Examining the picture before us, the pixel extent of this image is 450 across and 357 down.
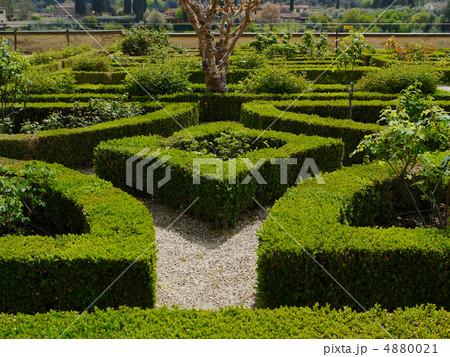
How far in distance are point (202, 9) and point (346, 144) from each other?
535 centimetres

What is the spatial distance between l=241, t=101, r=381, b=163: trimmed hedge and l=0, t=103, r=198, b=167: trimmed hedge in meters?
1.75

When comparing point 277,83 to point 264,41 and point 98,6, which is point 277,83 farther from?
point 98,6

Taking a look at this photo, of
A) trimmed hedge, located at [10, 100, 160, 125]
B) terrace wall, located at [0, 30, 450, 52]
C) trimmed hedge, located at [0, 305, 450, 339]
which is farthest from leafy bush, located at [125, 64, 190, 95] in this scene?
terrace wall, located at [0, 30, 450, 52]

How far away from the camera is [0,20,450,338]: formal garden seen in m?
3.45

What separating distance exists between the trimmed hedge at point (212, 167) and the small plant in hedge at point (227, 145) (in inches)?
5.1

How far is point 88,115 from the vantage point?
A: 32.9 ft

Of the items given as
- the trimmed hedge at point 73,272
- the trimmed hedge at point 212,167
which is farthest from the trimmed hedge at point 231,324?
the trimmed hedge at point 212,167

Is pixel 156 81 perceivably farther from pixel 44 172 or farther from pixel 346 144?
pixel 44 172

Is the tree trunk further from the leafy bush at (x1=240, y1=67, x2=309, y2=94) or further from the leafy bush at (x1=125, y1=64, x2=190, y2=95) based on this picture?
the leafy bush at (x1=240, y1=67, x2=309, y2=94)

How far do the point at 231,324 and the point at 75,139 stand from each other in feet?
19.6

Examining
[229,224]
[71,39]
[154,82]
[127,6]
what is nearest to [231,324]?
[229,224]

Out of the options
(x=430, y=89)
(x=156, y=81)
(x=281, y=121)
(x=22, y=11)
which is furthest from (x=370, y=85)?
(x=22, y=11)

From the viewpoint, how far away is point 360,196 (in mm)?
5516

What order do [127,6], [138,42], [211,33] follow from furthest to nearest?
[127,6], [138,42], [211,33]
